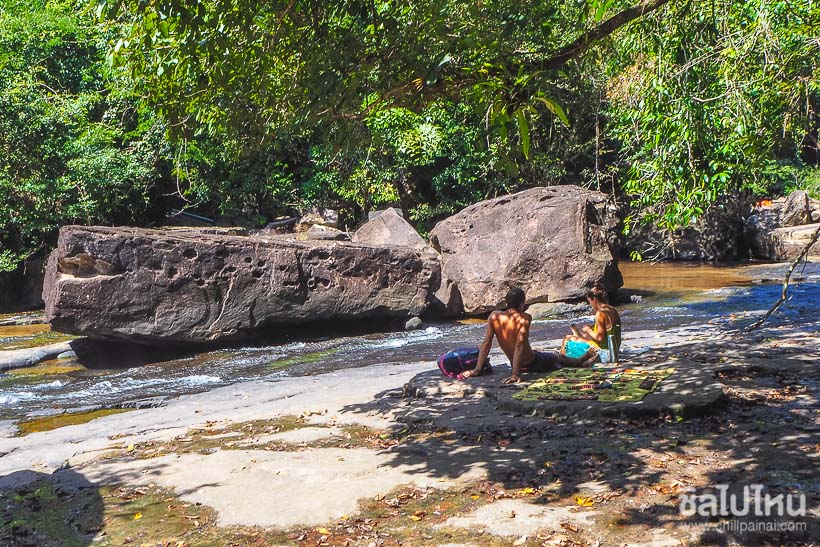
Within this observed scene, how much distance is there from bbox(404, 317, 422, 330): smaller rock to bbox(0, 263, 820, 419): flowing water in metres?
0.22

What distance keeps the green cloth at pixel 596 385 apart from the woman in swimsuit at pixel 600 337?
69cm

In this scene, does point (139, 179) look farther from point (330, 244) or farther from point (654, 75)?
point (654, 75)

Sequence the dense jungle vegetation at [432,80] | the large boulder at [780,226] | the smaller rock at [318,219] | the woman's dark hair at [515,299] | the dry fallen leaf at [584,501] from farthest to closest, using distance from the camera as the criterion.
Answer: the smaller rock at [318,219] → the large boulder at [780,226] → the woman's dark hair at [515,299] → the dense jungle vegetation at [432,80] → the dry fallen leaf at [584,501]

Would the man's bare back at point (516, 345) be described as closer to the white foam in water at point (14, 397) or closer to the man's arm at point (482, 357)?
the man's arm at point (482, 357)

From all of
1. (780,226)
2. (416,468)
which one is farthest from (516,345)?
(780,226)

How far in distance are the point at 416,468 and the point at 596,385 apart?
2184 millimetres

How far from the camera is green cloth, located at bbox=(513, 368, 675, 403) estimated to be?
253 inches

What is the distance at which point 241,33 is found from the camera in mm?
6426

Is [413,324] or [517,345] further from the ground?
[517,345]

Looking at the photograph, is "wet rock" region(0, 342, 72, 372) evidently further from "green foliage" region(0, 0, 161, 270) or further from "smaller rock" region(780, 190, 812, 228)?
"smaller rock" region(780, 190, 812, 228)

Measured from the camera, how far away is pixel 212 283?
12.4 meters

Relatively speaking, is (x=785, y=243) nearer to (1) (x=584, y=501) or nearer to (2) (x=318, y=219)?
(2) (x=318, y=219)

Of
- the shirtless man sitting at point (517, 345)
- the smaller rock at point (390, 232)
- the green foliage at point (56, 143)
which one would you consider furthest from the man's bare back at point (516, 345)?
the green foliage at point (56, 143)

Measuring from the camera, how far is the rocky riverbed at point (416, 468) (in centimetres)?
433
